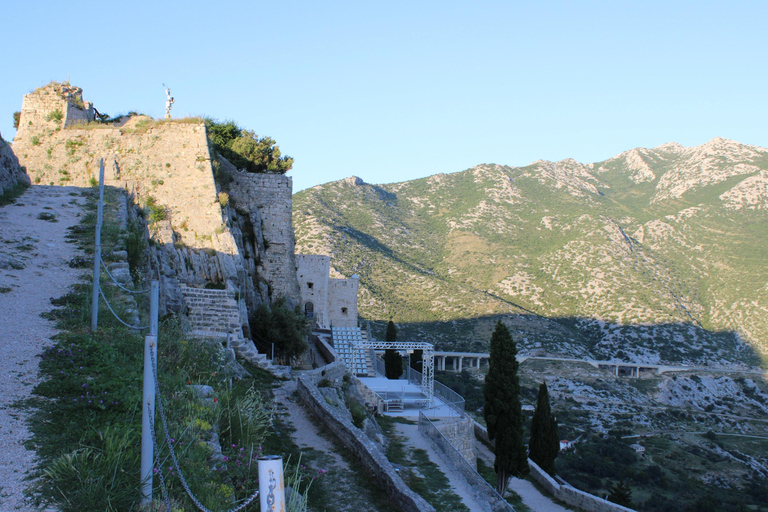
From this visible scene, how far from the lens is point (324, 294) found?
127ft

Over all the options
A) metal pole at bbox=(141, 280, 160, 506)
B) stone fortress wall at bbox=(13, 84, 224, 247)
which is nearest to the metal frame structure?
stone fortress wall at bbox=(13, 84, 224, 247)

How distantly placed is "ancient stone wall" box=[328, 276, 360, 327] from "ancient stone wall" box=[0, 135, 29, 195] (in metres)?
22.2

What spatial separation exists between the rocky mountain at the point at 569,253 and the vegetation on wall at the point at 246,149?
98.3 feet

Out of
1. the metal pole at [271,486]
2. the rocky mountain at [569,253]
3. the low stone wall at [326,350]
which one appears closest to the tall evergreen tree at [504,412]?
the low stone wall at [326,350]

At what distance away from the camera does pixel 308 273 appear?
A: 38531mm

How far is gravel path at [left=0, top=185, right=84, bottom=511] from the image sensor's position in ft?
19.6

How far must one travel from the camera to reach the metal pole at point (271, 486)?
482 cm

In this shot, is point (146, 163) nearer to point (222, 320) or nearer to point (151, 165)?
point (151, 165)

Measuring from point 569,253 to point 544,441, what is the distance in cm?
4952

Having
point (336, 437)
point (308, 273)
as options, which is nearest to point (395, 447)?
point (336, 437)

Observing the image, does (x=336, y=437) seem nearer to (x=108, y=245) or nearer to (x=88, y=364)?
(x=88, y=364)

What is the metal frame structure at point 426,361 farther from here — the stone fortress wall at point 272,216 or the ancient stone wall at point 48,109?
the ancient stone wall at point 48,109

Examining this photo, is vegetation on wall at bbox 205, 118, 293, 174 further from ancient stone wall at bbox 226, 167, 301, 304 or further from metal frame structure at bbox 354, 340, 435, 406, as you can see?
metal frame structure at bbox 354, 340, 435, 406

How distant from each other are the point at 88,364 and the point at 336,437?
460cm
